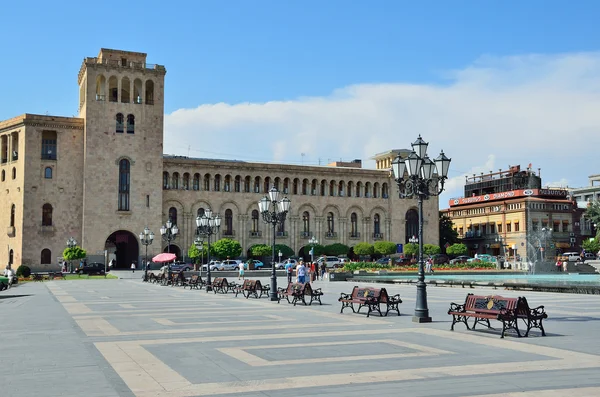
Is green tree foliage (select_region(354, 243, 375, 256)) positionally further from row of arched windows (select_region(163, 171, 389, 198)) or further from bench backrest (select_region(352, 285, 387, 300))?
bench backrest (select_region(352, 285, 387, 300))

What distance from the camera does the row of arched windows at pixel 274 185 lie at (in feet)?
229

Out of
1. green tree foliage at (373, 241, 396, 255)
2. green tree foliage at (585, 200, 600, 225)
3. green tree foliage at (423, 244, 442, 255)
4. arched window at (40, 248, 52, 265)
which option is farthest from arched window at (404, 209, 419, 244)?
arched window at (40, 248, 52, 265)

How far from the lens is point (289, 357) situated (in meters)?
10.3

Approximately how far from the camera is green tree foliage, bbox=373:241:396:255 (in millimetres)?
73812

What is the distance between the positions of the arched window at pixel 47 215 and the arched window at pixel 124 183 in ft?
20.9

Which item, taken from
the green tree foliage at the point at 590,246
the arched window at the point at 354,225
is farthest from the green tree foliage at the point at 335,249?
the green tree foliage at the point at 590,246

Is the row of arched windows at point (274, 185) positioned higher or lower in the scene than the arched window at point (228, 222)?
higher

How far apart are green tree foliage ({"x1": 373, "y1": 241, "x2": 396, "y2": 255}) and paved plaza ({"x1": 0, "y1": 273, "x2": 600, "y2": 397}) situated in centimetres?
5623

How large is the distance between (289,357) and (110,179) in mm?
57319

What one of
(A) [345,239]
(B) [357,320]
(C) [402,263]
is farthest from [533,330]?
(A) [345,239]

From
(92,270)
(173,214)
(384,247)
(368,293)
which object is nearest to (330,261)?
(384,247)

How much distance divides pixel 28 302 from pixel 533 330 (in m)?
17.3

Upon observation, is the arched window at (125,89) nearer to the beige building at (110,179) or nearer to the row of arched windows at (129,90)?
the row of arched windows at (129,90)

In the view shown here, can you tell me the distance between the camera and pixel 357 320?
53.0ft
